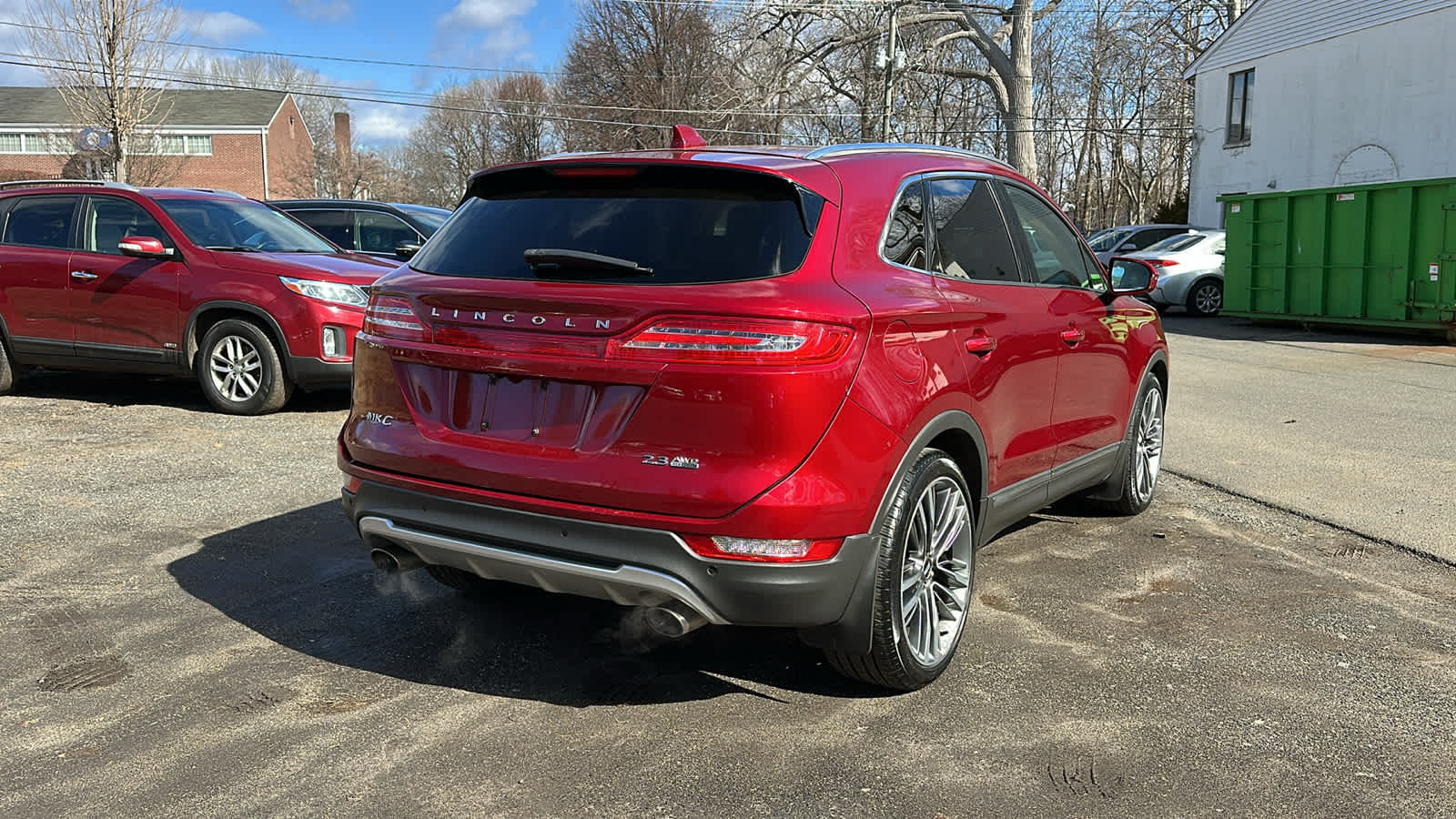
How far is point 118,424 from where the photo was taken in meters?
8.33

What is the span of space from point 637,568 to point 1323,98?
28124 mm

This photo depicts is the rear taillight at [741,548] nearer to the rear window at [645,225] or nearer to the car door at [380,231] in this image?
the rear window at [645,225]

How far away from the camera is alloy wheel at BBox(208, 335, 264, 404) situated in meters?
8.73

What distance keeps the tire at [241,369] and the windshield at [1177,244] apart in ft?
53.4

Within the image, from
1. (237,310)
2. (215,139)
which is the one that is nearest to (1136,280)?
(237,310)

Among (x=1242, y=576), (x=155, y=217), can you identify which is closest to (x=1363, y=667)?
(x=1242, y=576)

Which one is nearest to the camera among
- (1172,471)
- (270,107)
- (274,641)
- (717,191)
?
(717,191)

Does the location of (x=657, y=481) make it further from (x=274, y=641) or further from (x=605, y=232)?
(x=274, y=641)

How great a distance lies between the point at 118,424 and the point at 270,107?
185ft

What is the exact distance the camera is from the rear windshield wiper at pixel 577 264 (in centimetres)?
344

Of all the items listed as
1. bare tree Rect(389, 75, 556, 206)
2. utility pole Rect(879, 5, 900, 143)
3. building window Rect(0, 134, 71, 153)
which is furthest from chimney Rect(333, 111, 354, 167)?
utility pole Rect(879, 5, 900, 143)

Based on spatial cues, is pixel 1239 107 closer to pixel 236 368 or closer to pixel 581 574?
pixel 236 368

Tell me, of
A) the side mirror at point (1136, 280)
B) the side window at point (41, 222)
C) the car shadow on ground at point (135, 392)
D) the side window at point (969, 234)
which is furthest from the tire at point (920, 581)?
the side window at point (41, 222)

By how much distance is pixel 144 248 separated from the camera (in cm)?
856
